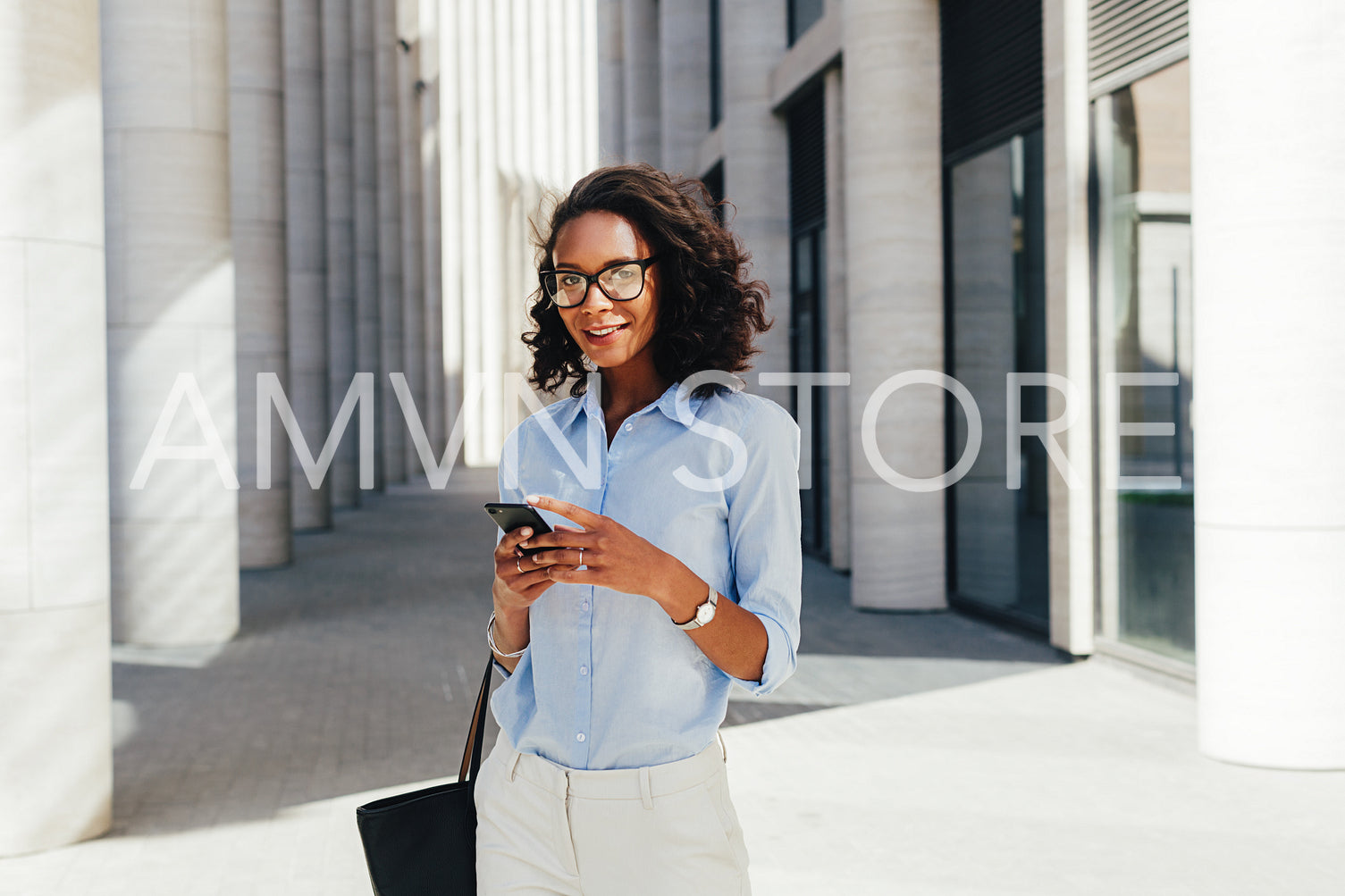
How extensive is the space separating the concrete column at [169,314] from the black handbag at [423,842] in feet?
30.7

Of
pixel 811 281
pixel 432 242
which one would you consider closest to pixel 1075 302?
pixel 811 281

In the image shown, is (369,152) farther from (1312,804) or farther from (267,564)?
(1312,804)

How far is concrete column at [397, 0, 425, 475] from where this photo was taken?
39188 millimetres

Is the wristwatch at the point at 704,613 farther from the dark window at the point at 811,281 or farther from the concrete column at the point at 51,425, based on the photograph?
the dark window at the point at 811,281

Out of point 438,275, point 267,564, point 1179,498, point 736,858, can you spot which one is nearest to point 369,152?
point 438,275

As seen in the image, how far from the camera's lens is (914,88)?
38.8 ft

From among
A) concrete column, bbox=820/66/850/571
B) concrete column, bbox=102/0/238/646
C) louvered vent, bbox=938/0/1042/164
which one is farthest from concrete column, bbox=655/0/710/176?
concrete column, bbox=102/0/238/646

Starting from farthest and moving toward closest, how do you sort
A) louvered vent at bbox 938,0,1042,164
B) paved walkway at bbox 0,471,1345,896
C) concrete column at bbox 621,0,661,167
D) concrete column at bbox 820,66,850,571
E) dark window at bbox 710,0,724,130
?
concrete column at bbox 621,0,661,167, dark window at bbox 710,0,724,130, concrete column at bbox 820,66,850,571, louvered vent at bbox 938,0,1042,164, paved walkway at bbox 0,471,1345,896

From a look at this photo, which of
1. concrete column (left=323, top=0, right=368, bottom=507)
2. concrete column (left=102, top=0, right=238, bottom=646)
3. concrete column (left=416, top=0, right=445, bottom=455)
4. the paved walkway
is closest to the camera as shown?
the paved walkway

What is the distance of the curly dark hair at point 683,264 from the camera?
2.03 m

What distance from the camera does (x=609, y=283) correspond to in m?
2.01

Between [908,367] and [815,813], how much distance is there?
21.4ft

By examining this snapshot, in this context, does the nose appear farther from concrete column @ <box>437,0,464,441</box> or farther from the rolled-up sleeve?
concrete column @ <box>437,0,464,441</box>

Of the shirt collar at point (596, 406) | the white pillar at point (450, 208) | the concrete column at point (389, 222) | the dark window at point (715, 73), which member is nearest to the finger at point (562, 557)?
the shirt collar at point (596, 406)
